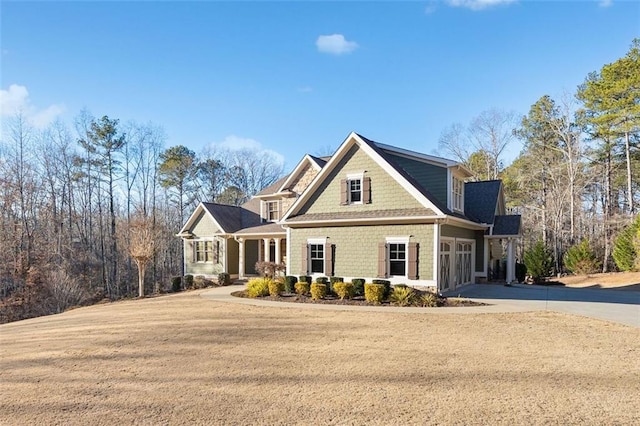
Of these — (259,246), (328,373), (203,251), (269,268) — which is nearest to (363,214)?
(269,268)

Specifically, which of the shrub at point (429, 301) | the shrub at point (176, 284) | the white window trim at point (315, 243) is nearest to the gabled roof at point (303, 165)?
the white window trim at point (315, 243)

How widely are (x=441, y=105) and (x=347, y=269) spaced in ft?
48.4

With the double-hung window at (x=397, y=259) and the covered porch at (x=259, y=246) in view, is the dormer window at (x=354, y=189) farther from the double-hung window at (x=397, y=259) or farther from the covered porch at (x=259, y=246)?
the covered porch at (x=259, y=246)

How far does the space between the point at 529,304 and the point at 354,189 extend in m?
8.14

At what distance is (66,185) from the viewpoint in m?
32.8

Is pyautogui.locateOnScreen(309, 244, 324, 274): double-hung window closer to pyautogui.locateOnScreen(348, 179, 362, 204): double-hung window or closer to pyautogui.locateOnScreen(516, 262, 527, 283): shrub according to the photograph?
pyautogui.locateOnScreen(348, 179, 362, 204): double-hung window

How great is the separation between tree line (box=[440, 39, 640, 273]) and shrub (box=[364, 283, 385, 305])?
18363mm

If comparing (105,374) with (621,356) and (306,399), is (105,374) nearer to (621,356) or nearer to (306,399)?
(306,399)

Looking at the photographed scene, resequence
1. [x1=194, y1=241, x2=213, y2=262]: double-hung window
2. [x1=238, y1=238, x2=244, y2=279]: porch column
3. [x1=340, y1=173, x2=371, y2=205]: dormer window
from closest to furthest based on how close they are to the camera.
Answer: [x1=340, y1=173, x2=371, y2=205]: dormer window < [x1=238, y1=238, x2=244, y2=279]: porch column < [x1=194, y1=241, x2=213, y2=262]: double-hung window

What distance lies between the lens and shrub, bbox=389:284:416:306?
13852 mm

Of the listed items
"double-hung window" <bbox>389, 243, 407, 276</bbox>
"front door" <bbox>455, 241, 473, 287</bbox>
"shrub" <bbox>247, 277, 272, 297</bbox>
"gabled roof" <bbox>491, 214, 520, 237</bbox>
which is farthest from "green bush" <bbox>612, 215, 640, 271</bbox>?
"shrub" <bbox>247, 277, 272, 297</bbox>

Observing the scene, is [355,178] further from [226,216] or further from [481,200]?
[226,216]

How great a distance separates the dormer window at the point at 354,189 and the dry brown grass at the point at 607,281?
617 inches

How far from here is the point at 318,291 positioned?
1536 cm
